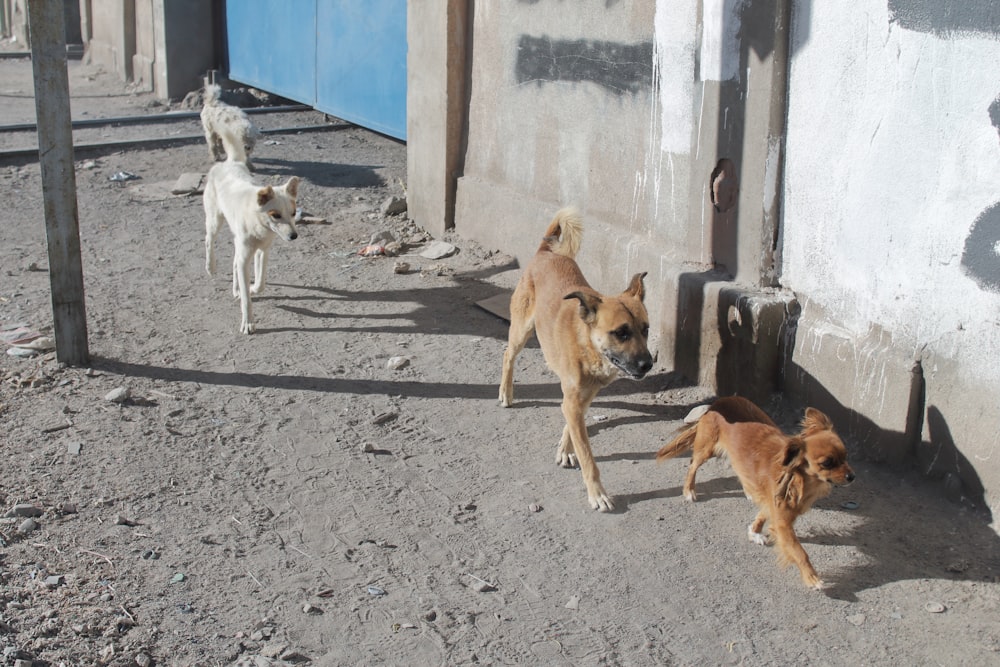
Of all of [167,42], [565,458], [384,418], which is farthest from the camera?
[167,42]

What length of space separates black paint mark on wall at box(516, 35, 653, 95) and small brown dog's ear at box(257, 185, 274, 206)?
7.04ft

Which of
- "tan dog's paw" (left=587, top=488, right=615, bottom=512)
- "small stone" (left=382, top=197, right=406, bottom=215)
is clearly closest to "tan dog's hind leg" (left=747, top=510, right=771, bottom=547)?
"tan dog's paw" (left=587, top=488, right=615, bottom=512)

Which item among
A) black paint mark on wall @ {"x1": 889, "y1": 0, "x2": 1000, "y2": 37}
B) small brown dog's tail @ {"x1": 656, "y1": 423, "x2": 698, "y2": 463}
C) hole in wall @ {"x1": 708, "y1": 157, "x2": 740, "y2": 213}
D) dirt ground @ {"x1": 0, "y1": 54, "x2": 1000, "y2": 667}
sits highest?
black paint mark on wall @ {"x1": 889, "y1": 0, "x2": 1000, "y2": 37}

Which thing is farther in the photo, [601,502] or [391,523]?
[601,502]

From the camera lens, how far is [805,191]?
499 cm

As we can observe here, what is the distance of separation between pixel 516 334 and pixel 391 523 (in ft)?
5.02

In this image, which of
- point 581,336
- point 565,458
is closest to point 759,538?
point 565,458

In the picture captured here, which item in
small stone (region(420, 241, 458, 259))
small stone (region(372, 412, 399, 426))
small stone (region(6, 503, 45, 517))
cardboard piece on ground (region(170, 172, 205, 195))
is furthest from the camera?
cardboard piece on ground (region(170, 172, 205, 195))

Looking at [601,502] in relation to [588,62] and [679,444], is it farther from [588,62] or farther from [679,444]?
[588,62]

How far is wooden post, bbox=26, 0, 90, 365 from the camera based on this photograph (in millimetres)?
5320

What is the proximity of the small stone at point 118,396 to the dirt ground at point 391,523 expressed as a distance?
0.14 ft

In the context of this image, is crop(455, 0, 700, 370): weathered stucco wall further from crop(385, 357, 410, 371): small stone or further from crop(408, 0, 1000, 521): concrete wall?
crop(385, 357, 410, 371): small stone

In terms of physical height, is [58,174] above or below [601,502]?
above

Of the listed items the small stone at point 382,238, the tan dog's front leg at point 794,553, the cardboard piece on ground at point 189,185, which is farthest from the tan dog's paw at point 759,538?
the cardboard piece on ground at point 189,185
